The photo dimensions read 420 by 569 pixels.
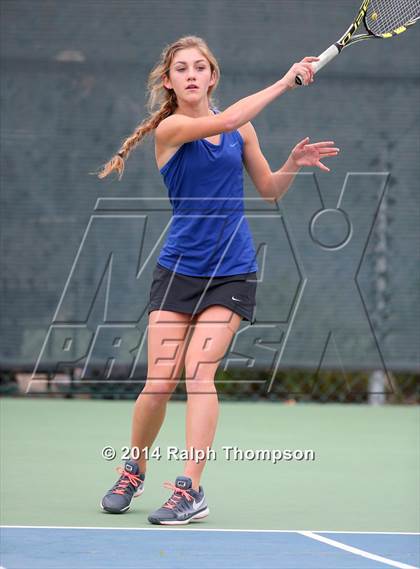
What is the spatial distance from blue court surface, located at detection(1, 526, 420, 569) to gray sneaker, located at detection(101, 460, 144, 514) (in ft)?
0.89

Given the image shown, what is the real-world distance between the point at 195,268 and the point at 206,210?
0.18m

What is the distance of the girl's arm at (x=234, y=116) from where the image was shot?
3724 mm

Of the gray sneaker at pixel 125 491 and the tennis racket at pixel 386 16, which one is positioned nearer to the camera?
the gray sneaker at pixel 125 491

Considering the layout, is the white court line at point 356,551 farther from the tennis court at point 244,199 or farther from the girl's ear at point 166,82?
the tennis court at point 244,199

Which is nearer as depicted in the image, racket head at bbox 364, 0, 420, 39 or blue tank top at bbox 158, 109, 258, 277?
blue tank top at bbox 158, 109, 258, 277

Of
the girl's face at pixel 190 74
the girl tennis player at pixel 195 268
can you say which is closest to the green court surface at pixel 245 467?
the girl tennis player at pixel 195 268

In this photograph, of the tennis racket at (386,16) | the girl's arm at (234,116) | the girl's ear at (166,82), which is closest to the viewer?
the girl's arm at (234,116)

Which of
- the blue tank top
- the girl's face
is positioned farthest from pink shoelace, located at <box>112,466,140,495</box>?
the girl's face

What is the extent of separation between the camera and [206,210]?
394cm

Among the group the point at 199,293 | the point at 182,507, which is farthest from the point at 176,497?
the point at 199,293

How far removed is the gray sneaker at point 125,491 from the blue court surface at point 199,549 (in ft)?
0.89

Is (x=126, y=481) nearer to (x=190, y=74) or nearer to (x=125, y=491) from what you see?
(x=125, y=491)

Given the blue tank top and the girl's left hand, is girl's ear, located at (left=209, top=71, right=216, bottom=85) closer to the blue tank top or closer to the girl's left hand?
the blue tank top

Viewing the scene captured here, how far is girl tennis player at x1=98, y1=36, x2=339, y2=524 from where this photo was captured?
3902 millimetres
